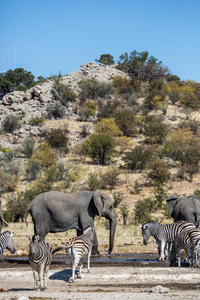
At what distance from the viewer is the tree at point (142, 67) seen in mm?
74250

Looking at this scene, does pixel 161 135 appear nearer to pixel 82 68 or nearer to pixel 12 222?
pixel 12 222

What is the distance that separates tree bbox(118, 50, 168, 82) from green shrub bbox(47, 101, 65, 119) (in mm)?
23197

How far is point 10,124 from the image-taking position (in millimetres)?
51812

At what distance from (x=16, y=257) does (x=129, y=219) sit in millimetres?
12383

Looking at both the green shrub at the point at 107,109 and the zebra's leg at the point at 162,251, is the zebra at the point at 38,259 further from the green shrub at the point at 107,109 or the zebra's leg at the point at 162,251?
the green shrub at the point at 107,109

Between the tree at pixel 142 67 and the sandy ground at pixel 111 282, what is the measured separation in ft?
210

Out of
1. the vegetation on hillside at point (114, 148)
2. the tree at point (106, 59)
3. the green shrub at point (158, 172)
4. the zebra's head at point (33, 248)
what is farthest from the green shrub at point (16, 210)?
the tree at point (106, 59)

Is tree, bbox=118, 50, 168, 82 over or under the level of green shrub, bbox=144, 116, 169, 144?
A: over

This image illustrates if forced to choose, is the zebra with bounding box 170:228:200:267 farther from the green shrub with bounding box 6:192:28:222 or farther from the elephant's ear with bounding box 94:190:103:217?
the green shrub with bounding box 6:192:28:222

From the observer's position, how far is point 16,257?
49.4ft

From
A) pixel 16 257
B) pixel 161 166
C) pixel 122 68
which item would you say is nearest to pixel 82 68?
pixel 122 68

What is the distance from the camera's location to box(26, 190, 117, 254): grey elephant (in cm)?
1416

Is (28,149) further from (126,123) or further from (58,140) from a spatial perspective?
(126,123)

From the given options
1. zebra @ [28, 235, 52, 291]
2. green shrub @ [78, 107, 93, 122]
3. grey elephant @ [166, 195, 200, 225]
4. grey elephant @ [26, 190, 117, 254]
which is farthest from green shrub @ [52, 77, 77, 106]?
zebra @ [28, 235, 52, 291]
